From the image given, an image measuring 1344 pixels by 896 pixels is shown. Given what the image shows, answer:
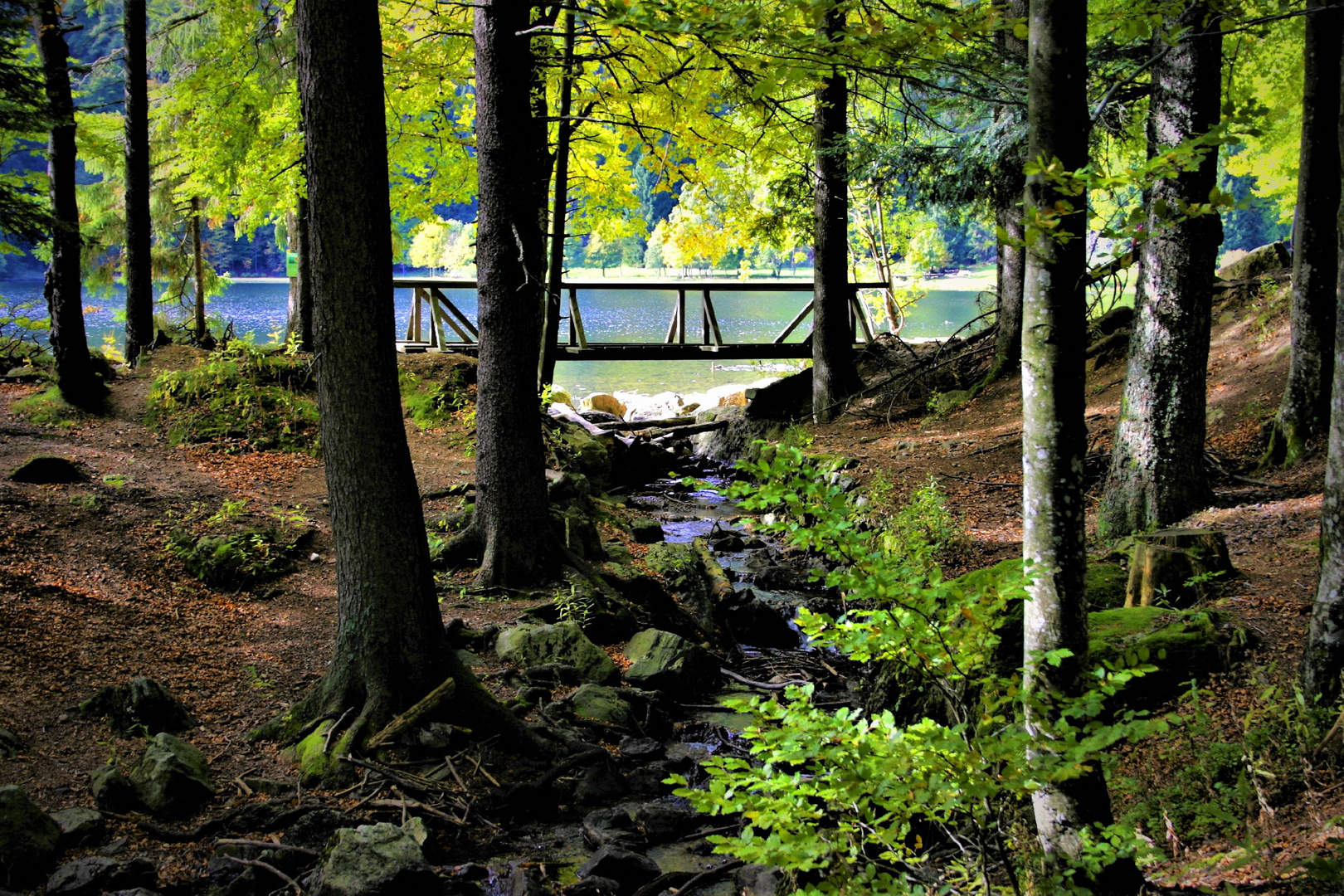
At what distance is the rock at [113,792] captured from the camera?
3.74m

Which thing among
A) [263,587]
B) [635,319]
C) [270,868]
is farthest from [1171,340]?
[635,319]

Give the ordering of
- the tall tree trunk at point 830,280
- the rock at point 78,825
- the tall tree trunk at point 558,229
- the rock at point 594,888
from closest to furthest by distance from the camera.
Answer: the rock at point 78,825
the rock at point 594,888
the tall tree trunk at point 558,229
the tall tree trunk at point 830,280

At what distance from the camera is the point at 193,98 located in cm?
997

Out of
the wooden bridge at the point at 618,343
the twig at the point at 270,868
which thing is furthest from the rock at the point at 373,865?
the wooden bridge at the point at 618,343

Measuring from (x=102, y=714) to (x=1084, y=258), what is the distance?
4.75 m

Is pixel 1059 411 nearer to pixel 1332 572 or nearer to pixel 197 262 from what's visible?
pixel 1332 572

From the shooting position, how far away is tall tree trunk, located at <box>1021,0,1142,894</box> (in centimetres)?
265

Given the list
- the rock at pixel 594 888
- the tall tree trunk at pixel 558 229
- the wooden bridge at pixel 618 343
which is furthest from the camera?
the wooden bridge at pixel 618 343

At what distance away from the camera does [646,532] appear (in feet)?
31.7

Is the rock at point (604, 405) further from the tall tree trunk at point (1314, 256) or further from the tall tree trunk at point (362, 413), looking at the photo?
the tall tree trunk at point (362, 413)

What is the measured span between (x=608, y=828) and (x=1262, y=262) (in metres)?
11.5

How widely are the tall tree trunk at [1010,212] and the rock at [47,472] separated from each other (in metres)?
7.79

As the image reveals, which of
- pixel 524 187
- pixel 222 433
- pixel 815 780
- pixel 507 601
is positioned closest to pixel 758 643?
pixel 507 601

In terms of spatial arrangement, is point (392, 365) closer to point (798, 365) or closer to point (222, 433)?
point (222, 433)
